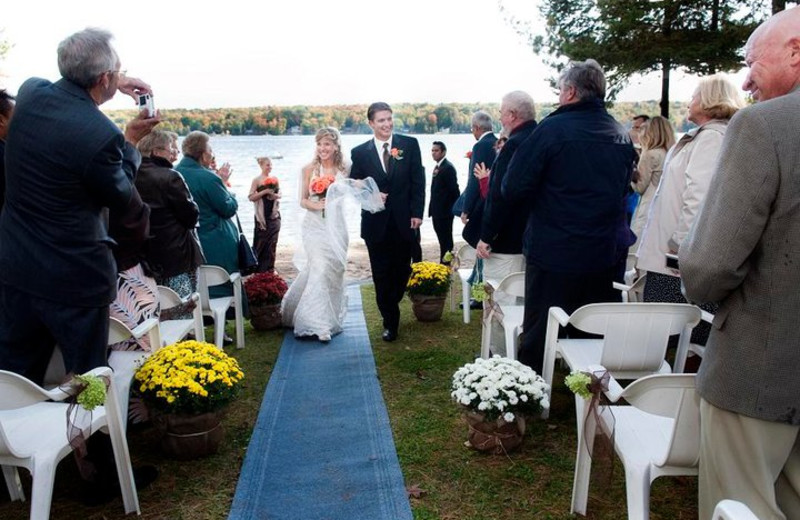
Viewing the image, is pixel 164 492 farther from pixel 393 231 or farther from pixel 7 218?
pixel 393 231

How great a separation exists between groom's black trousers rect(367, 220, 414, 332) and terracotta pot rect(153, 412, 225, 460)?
273cm

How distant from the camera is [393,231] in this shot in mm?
6160

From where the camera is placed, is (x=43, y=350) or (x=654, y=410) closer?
(x=654, y=410)

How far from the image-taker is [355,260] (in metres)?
12.7

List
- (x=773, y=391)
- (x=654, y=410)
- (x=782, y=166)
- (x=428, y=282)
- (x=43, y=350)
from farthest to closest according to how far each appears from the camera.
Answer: (x=428, y=282) < (x=43, y=350) < (x=654, y=410) < (x=773, y=391) < (x=782, y=166)

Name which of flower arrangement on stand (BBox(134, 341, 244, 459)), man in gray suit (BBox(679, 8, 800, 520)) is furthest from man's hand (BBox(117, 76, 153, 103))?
man in gray suit (BBox(679, 8, 800, 520))

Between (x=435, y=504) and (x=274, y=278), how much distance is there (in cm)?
407

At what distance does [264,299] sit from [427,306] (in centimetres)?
172

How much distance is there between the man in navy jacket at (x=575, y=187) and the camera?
3.81 metres

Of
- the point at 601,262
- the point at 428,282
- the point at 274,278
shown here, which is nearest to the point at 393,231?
the point at 428,282

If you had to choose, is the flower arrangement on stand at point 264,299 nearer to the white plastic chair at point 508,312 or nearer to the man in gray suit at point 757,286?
the white plastic chair at point 508,312

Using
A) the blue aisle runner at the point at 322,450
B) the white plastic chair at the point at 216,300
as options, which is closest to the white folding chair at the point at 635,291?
the blue aisle runner at the point at 322,450

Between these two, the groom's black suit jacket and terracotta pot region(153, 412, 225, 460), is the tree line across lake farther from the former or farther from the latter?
terracotta pot region(153, 412, 225, 460)

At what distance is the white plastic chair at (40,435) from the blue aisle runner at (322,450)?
63 cm
